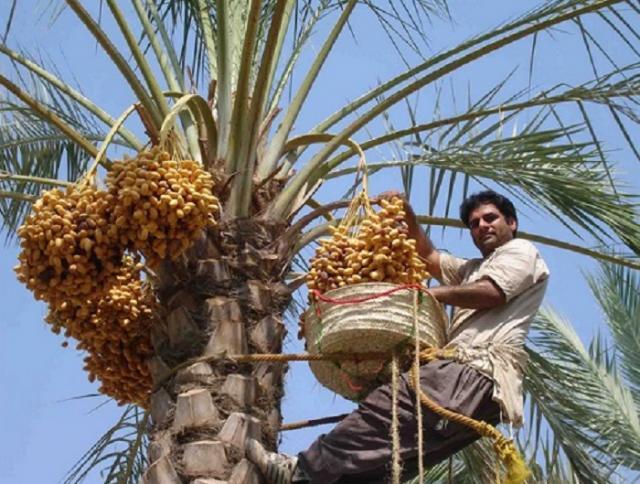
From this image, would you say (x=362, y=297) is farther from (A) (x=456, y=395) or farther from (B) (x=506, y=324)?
(B) (x=506, y=324)

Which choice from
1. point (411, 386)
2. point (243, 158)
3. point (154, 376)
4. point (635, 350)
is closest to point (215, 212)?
point (243, 158)

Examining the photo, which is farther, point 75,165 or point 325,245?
point 75,165

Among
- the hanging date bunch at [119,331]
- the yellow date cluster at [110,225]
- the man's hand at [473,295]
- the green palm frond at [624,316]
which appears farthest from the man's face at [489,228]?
the green palm frond at [624,316]

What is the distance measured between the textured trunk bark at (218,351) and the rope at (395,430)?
0.47 meters

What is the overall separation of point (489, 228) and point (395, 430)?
3.78ft

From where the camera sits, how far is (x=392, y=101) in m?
4.84

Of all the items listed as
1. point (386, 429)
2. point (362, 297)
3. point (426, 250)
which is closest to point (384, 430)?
point (386, 429)

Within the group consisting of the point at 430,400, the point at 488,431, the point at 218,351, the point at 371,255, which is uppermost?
the point at 371,255

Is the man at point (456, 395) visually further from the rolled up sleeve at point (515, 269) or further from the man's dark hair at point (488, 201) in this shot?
the man's dark hair at point (488, 201)

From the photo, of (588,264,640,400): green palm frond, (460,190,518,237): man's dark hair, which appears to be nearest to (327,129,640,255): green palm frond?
(460,190,518,237): man's dark hair

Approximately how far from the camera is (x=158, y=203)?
4.10m

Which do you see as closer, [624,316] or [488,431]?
[488,431]

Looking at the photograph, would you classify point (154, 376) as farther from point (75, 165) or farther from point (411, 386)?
point (75, 165)

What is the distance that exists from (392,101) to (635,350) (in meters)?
4.60
